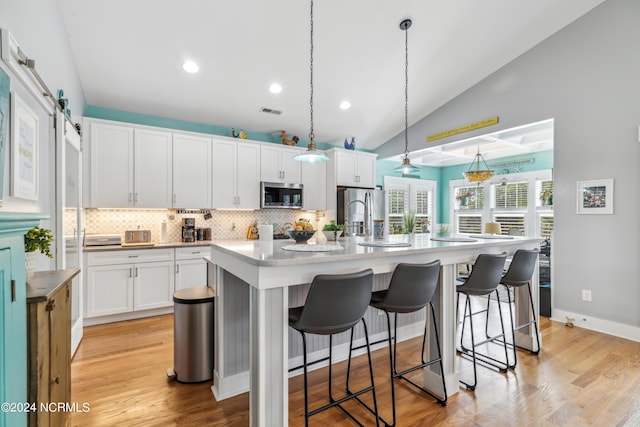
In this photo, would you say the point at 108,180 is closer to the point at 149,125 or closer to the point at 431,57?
the point at 149,125

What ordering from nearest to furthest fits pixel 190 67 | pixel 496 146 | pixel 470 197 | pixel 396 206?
1. pixel 190 67
2. pixel 496 146
3. pixel 396 206
4. pixel 470 197

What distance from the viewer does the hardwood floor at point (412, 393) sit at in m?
1.98

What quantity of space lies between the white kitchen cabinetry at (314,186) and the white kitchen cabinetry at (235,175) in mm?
Answer: 844

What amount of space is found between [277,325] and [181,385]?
1.29 m

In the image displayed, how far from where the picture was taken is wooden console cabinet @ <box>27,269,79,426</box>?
1130mm

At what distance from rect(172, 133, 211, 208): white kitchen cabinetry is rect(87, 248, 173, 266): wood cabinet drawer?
68cm

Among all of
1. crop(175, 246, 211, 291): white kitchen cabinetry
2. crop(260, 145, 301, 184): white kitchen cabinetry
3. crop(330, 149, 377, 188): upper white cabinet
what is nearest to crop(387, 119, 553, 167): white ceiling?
crop(330, 149, 377, 188): upper white cabinet

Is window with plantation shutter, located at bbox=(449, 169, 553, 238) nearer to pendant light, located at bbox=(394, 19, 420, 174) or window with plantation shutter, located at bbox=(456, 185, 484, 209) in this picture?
window with plantation shutter, located at bbox=(456, 185, 484, 209)

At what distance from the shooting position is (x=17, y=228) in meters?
1.02

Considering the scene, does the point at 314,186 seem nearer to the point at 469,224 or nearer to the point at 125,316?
the point at 125,316

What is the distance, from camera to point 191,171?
4.37 metres

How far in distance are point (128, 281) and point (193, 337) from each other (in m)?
1.92

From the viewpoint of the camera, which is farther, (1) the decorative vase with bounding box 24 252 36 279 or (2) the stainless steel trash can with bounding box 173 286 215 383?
(2) the stainless steel trash can with bounding box 173 286 215 383

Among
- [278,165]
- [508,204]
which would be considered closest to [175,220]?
[278,165]
